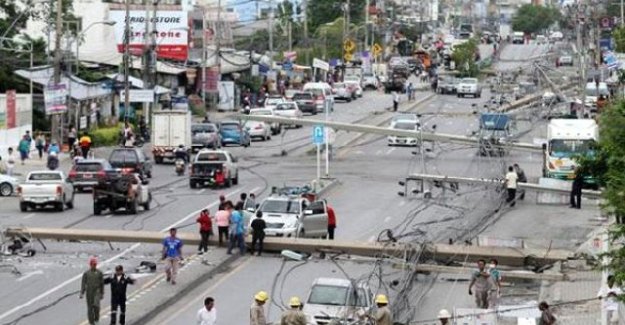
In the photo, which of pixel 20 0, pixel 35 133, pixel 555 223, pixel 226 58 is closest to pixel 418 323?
pixel 555 223

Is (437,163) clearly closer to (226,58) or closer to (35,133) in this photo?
(35,133)

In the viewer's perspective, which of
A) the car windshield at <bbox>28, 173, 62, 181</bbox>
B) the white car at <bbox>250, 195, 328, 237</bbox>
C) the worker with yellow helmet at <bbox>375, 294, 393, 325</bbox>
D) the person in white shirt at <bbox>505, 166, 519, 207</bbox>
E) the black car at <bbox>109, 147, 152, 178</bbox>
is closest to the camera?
the worker with yellow helmet at <bbox>375, 294, 393, 325</bbox>

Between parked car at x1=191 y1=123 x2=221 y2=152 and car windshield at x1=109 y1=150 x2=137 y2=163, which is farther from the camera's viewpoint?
parked car at x1=191 y1=123 x2=221 y2=152

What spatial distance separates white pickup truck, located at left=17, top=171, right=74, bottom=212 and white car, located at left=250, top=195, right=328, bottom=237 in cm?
894

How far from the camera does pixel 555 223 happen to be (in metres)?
50.6

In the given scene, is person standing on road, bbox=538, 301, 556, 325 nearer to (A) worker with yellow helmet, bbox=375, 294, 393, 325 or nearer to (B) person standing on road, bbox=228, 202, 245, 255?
(A) worker with yellow helmet, bbox=375, 294, 393, 325

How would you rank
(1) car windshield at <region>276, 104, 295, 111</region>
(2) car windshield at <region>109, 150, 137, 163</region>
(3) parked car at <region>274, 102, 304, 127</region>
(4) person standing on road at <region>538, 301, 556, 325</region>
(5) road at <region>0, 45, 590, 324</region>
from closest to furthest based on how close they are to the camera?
1. (4) person standing on road at <region>538, 301, 556, 325</region>
2. (5) road at <region>0, 45, 590, 324</region>
3. (2) car windshield at <region>109, 150, 137, 163</region>
4. (3) parked car at <region>274, 102, 304, 127</region>
5. (1) car windshield at <region>276, 104, 295, 111</region>

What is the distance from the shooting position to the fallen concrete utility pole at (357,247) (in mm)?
39281

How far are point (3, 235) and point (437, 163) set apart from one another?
29708 millimetres

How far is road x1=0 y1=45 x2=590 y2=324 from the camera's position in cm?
3462

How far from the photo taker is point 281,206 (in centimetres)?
4597

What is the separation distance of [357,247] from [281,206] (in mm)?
4734

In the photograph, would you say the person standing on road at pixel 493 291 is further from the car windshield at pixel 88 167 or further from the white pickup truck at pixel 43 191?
the car windshield at pixel 88 167

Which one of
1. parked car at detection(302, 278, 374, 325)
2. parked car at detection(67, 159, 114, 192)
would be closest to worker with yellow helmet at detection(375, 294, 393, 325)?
parked car at detection(302, 278, 374, 325)
